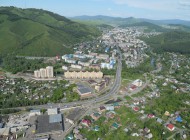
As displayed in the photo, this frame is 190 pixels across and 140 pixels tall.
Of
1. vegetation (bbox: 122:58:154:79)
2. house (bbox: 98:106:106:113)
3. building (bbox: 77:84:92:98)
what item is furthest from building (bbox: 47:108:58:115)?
vegetation (bbox: 122:58:154:79)

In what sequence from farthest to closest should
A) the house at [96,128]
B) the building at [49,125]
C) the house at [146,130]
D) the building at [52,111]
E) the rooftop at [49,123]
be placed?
→ the building at [52,111]
the house at [96,128]
the house at [146,130]
the rooftop at [49,123]
the building at [49,125]

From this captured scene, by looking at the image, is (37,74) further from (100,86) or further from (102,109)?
(102,109)

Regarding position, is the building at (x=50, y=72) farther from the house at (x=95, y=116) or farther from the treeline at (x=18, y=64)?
the house at (x=95, y=116)

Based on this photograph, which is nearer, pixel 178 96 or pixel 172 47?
pixel 178 96

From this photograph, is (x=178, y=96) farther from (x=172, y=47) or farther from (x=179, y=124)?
(x=172, y=47)

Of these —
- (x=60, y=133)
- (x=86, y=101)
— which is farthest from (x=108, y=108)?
(x=60, y=133)

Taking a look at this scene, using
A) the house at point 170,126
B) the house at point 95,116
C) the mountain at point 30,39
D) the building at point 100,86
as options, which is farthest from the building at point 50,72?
the house at point 170,126
